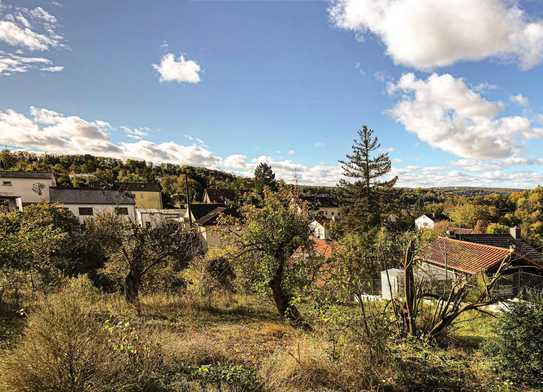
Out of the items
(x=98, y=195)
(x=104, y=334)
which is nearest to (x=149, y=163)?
(x=98, y=195)

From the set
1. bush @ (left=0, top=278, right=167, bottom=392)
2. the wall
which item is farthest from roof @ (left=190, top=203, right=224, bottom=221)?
bush @ (left=0, top=278, right=167, bottom=392)

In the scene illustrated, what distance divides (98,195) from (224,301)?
32.3 metres

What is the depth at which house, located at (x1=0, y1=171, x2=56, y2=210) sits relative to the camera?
3769 centimetres

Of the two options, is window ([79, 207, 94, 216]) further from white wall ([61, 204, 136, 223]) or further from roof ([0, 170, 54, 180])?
roof ([0, 170, 54, 180])

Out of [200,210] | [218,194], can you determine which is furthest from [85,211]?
[218,194]

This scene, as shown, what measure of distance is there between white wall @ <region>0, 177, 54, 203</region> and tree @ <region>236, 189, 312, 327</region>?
42.9 metres

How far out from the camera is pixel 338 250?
9.95m

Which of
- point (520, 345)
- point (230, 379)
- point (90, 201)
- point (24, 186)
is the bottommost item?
point (520, 345)

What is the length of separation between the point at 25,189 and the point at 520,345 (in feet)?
173

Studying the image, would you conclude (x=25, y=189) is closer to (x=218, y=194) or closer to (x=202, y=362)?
(x=218, y=194)

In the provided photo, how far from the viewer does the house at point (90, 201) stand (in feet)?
109

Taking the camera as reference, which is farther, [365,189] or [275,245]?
[365,189]

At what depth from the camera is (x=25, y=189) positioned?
38.8m

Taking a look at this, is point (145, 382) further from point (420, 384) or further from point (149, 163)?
point (149, 163)
